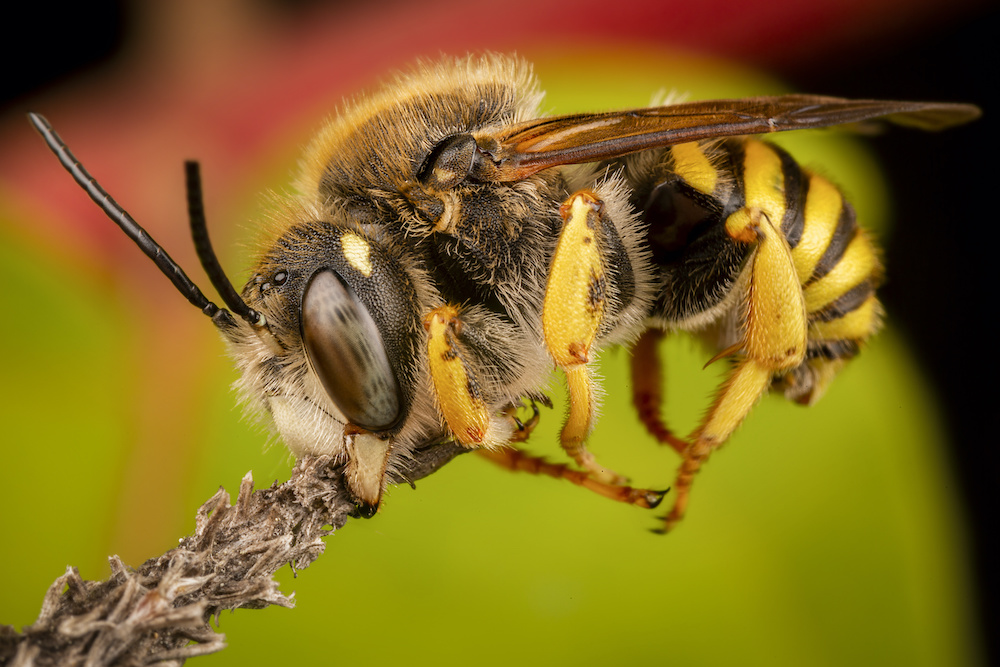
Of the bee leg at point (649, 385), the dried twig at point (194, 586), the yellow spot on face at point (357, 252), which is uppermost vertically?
the yellow spot on face at point (357, 252)

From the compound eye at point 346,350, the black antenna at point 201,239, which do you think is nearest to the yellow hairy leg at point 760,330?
the compound eye at point 346,350

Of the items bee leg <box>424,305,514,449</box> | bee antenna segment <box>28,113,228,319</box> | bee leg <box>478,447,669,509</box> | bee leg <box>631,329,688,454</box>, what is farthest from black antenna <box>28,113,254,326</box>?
bee leg <box>631,329,688,454</box>

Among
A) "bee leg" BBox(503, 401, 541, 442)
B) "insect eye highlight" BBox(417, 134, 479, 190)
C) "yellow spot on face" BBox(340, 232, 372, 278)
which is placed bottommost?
"bee leg" BBox(503, 401, 541, 442)

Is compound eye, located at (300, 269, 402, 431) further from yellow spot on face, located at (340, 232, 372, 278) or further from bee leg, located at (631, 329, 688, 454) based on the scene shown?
bee leg, located at (631, 329, 688, 454)

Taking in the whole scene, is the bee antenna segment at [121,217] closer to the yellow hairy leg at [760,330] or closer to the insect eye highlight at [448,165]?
the insect eye highlight at [448,165]

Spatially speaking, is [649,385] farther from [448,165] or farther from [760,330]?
[448,165]

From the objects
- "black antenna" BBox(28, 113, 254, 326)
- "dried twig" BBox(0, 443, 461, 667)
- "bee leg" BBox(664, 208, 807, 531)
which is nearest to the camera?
"dried twig" BBox(0, 443, 461, 667)

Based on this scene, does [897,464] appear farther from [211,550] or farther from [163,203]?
[163,203]
